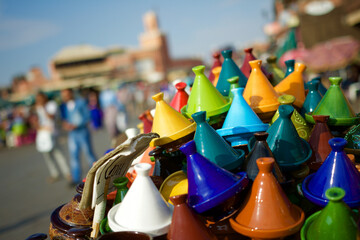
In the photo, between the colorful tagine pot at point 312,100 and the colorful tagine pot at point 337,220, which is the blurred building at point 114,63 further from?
the colorful tagine pot at point 337,220

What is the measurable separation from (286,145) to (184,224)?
517 mm

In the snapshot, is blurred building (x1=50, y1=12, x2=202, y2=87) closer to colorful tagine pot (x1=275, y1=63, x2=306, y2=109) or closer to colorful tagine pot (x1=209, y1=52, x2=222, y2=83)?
colorful tagine pot (x1=209, y1=52, x2=222, y2=83)

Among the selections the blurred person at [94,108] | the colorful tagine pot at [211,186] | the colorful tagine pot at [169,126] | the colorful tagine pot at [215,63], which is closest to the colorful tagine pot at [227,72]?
the colorful tagine pot at [215,63]

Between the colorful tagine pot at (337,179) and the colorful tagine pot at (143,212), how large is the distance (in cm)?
51

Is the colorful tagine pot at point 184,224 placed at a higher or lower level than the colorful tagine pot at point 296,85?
lower

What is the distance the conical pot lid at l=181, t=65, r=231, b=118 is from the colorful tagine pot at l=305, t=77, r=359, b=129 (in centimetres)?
42

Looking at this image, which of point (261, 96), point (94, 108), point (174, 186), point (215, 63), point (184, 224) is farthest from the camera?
point (94, 108)

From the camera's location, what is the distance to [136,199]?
3.66 ft

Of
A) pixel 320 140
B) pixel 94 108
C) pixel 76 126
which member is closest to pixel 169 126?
pixel 320 140

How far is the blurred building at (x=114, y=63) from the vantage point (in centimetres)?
3641

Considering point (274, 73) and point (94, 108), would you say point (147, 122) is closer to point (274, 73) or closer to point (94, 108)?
point (274, 73)

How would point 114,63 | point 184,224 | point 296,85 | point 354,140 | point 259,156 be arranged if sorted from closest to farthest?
point 184,224, point 259,156, point 354,140, point 296,85, point 114,63

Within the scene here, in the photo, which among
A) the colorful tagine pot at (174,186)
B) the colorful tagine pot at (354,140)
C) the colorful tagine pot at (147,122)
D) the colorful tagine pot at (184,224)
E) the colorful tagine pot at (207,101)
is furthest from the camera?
the colorful tagine pot at (147,122)

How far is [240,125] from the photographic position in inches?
52.6
